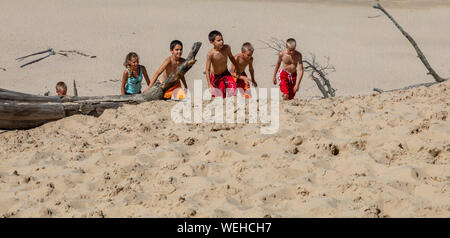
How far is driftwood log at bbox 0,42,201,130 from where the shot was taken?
5.88 meters

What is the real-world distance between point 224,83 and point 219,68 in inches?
7.9

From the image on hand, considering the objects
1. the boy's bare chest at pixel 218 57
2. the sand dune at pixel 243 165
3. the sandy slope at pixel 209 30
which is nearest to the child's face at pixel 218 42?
the boy's bare chest at pixel 218 57

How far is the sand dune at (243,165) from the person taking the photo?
12.8 feet

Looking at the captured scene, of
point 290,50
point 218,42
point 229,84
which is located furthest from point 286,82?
point 218,42

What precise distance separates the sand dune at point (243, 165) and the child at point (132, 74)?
1.39 meters

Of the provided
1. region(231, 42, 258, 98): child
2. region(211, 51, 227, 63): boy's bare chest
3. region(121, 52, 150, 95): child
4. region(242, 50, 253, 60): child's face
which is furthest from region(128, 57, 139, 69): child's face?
region(242, 50, 253, 60): child's face

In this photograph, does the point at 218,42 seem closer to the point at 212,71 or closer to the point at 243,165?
the point at 212,71

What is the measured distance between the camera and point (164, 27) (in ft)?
62.6

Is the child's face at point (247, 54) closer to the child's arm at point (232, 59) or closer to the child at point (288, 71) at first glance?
the child's arm at point (232, 59)

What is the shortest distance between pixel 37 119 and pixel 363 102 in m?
3.16
